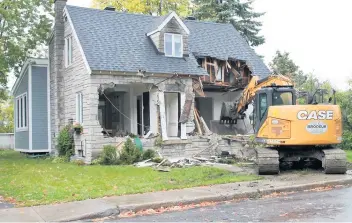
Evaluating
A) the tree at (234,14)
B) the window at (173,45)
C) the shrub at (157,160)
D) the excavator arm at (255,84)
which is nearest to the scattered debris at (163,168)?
the shrub at (157,160)

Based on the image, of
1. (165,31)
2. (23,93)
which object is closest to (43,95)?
(23,93)

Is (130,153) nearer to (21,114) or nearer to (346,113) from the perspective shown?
(21,114)

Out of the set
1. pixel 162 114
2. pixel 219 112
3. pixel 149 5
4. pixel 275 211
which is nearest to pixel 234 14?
pixel 149 5

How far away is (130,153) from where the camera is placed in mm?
18469

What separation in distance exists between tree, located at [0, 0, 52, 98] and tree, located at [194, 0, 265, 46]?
14376 millimetres

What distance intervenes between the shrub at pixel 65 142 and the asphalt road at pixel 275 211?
40.4 ft

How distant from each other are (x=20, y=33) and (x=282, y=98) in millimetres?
16041

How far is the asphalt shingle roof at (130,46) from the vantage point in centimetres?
1961

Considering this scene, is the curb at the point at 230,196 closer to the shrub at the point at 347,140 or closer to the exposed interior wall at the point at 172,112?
the exposed interior wall at the point at 172,112

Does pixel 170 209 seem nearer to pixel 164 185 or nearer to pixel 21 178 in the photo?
pixel 164 185

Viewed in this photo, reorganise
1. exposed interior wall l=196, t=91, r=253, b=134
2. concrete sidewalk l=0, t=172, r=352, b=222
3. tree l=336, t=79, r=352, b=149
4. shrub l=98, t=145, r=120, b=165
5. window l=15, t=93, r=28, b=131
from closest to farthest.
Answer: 1. concrete sidewalk l=0, t=172, r=352, b=222
2. shrub l=98, t=145, r=120, b=165
3. exposed interior wall l=196, t=91, r=253, b=134
4. tree l=336, t=79, r=352, b=149
5. window l=15, t=93, r=28, b=131

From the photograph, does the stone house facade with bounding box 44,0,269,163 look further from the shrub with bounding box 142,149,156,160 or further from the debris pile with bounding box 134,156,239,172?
the debris pile with bounding box 134,156,239,172

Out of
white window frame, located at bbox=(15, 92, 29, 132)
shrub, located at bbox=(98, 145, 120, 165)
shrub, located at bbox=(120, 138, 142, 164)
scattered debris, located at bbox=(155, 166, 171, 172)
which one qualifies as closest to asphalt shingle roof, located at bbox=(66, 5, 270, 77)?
shrub, located at bbox=(120, 138, 142, 164)

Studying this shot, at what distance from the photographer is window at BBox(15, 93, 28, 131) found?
2550cm
